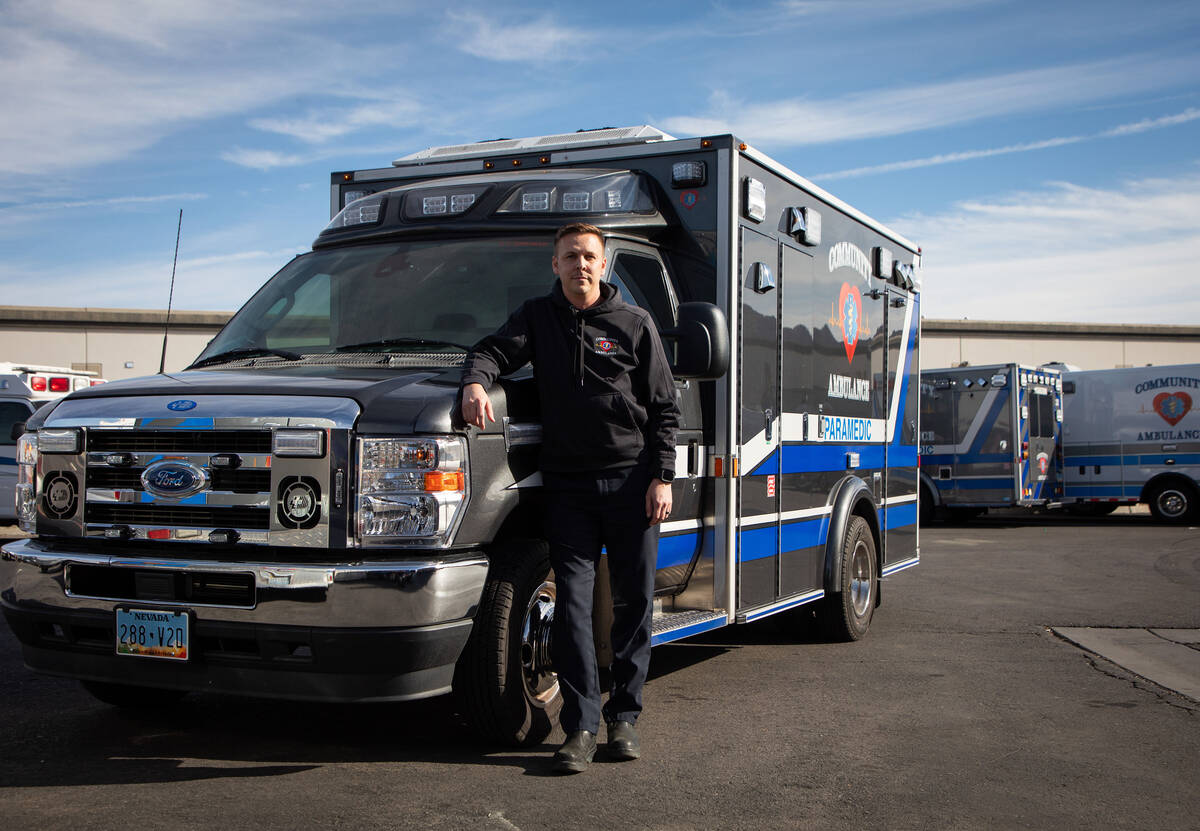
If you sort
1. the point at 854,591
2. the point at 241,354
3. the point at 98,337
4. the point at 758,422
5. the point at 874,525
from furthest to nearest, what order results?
the point at 98,337 → the point at 874,525 → the point at 854,591 → the point at 758,422 → the point at 241,354

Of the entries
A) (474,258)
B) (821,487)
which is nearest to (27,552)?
(474,258)

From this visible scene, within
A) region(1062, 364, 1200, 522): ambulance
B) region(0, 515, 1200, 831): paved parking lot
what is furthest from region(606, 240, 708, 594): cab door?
region(1062, 364, 1200, 522): ambulance

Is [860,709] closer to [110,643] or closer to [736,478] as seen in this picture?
[736,478]

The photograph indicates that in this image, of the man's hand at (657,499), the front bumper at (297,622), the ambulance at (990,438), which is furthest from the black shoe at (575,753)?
the ambulance at (990,438)

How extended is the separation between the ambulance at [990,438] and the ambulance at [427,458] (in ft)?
44.7

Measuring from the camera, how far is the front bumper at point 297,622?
14.2 feet

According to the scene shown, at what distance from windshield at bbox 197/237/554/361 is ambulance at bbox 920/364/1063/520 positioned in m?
16.5

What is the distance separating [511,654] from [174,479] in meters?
1.46

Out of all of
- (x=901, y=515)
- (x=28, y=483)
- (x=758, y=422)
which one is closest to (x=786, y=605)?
(x=758, y=422)

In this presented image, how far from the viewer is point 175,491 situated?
4566 mm

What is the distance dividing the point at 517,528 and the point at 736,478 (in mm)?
1721

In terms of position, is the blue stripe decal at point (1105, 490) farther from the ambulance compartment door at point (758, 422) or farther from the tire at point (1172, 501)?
the ambulance compartment door at point (758, 422)

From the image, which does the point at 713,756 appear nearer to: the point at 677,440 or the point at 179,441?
the point at 677,440

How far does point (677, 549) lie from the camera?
5992 mm
